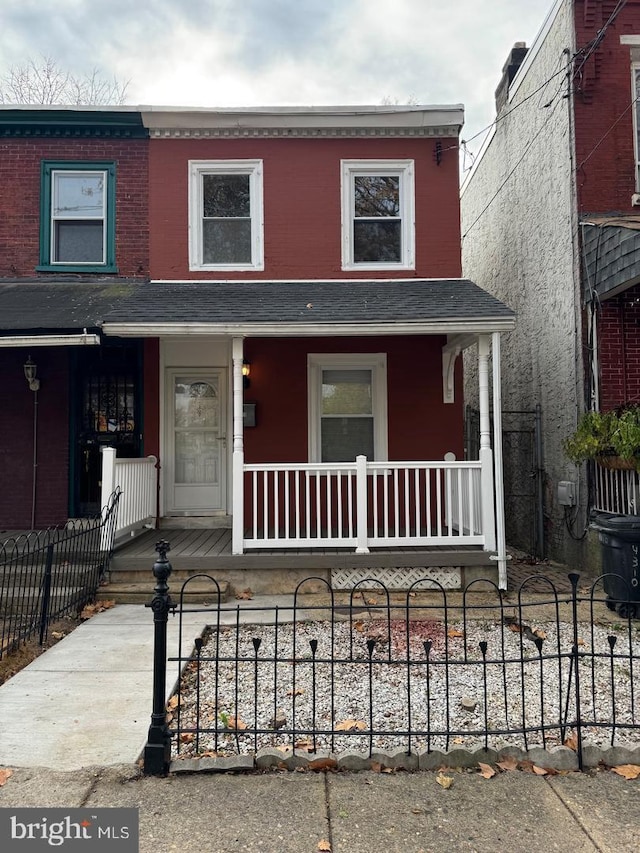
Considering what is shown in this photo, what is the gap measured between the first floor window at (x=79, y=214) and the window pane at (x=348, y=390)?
11.9ft

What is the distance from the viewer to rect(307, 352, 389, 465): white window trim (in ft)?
26.3

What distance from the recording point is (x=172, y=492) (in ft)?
26.6

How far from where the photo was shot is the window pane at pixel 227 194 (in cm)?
841

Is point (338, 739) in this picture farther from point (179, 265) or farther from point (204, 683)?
point (179, 265)

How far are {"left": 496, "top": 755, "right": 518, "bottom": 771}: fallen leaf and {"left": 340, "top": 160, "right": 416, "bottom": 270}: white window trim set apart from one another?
6680mm

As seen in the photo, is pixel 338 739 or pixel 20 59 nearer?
pixel 338 739

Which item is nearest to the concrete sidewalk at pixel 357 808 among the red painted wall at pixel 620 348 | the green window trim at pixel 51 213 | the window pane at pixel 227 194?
the red painted wall at pixel 620 348

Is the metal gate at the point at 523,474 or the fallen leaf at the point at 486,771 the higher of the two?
the metal gate at the point at 523,474

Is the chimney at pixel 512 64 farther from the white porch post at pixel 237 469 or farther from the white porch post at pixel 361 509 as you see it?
the white porch post at pixel 361 509

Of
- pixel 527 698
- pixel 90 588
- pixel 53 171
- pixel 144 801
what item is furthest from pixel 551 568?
pixel 53 171

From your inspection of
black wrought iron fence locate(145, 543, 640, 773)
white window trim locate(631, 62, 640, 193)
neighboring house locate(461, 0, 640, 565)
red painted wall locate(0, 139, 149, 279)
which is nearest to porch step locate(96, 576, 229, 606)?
black wrought iron fence locate(145, 543, 640, 773)

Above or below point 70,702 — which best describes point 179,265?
above

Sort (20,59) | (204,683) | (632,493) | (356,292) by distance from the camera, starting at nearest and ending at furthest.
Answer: (204,683)
(632,493)
(356,292)
(20,59)

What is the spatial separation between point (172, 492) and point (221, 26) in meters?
10.7
